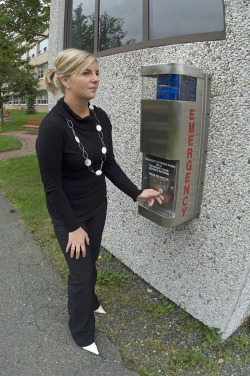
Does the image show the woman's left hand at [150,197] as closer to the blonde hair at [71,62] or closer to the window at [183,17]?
the blonde hair at [71,62]

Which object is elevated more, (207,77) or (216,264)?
(207,77)

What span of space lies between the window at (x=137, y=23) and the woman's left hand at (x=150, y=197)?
1.04 meters

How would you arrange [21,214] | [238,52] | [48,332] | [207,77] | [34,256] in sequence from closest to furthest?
[238,52]
[207,77]
[48,332]
[34,256]
[21,214]

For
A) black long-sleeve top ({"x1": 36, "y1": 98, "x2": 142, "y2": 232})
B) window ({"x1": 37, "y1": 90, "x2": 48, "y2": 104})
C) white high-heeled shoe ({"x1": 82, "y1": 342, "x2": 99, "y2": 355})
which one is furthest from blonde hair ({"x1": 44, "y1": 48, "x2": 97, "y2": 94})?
window ({"x1": 37, "y1": 90, "x2": 48, "y2": 104})

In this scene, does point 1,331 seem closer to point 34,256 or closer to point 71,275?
point 71,275

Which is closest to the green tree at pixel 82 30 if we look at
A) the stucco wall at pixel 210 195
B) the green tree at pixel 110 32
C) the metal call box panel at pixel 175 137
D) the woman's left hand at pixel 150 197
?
the green tree at pixel 110 32

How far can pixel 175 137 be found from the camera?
2066 mm

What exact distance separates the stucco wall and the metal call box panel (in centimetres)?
8

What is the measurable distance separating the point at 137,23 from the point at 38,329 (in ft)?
8.61

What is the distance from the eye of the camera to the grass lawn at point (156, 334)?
88.7 inches

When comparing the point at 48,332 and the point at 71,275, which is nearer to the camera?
the point at 71,275

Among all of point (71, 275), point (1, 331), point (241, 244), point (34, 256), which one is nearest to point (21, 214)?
point (34, 256)

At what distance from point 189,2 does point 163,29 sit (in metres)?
0.29

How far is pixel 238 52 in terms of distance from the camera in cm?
194
